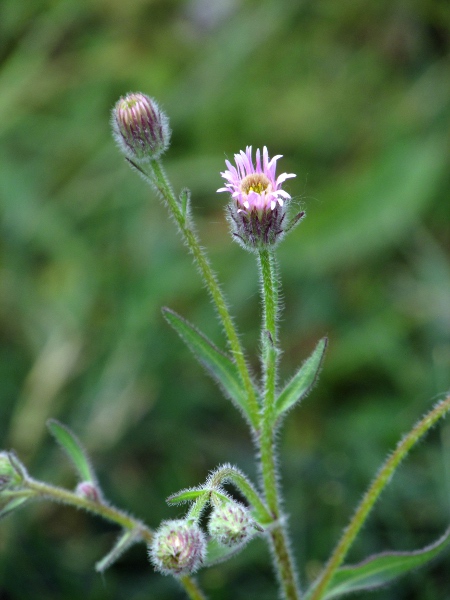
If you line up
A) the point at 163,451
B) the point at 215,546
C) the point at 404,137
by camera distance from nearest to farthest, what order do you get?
the point at 215,546, the point at 163,451, the point at 404,137

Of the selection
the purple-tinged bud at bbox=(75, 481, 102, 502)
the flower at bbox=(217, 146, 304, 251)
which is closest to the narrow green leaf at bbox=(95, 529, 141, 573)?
the purple-tinged bud at bbox=(75, 481, 102, 502)

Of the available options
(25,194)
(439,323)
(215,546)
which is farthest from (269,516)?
(25,194)

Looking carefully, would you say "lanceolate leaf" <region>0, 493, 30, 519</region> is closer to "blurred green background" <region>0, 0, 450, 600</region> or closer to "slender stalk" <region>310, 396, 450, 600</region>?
"slender stalk" <region>310, 396, 450, 600</region>

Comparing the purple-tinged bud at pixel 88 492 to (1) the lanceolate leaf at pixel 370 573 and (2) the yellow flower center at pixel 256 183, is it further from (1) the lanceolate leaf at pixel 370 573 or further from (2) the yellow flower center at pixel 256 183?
(2) the yellow flower center at pixel 256 183

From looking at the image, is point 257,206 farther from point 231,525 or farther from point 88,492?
point 88,492

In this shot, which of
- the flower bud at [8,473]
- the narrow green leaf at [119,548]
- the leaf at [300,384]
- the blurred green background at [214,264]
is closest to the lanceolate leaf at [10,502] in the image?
the flower bud at [8,473]

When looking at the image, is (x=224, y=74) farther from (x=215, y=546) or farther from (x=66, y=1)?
(x=215, y=546)

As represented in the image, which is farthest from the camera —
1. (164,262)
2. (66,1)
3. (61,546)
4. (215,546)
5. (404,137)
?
(66,1)
